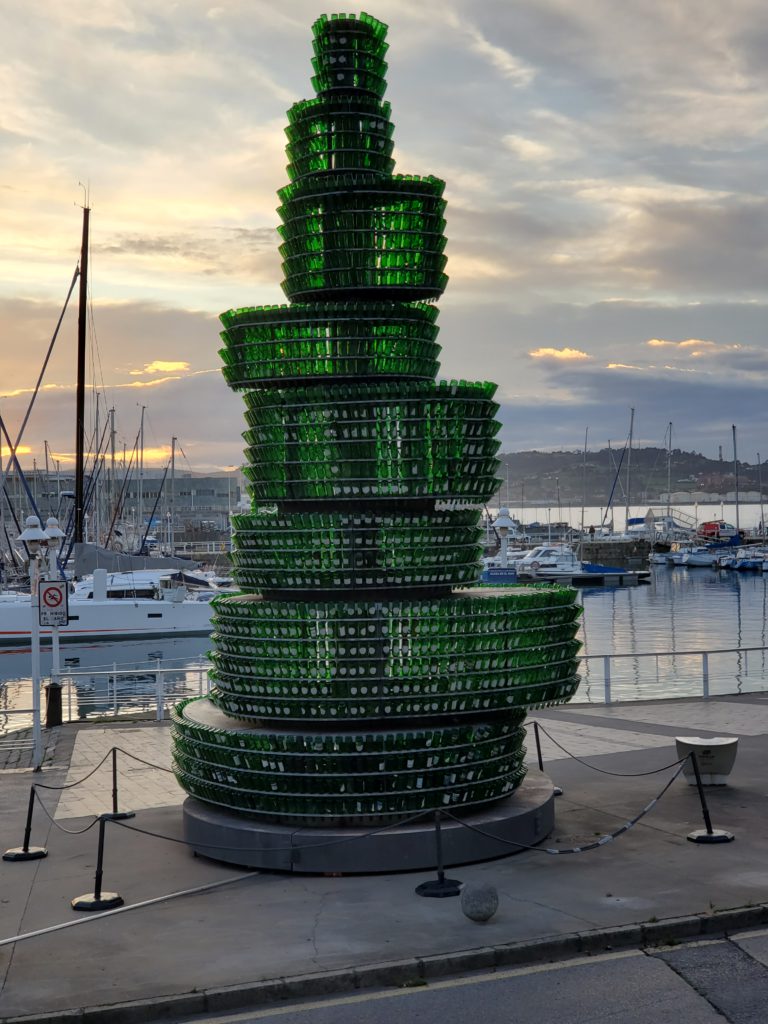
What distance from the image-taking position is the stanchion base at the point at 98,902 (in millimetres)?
11492

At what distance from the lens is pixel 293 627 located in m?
13.1

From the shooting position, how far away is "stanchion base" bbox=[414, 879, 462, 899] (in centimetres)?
1150

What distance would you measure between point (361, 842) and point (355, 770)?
0.75 metres

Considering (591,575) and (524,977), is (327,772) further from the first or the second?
(591,575)

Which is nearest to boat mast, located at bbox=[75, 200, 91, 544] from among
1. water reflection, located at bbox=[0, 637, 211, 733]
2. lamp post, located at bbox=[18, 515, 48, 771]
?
water reflection, located at bbox=[0, 637, 211, 733]

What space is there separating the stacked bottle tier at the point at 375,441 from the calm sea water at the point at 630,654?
10.4 m

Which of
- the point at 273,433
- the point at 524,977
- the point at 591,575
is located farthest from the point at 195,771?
the point at 591,575

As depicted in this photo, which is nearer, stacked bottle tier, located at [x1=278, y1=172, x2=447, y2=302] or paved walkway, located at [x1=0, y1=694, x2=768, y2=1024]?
paved walkway, located at [x1=0, y1=694, x2=768, y2=1024]

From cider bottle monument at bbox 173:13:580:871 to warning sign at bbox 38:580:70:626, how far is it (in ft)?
22.9

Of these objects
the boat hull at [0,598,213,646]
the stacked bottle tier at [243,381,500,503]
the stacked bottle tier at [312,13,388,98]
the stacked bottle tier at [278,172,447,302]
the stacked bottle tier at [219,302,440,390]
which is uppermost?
the stacked bottle tier at [312,13,388,98]

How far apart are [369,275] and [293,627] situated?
4146 millimetres

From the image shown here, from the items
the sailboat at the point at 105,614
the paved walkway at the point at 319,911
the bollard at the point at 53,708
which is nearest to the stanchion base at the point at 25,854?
the paved walkway at the point at 319,911

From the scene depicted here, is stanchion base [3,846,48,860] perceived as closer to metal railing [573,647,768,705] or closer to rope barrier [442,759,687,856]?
rope barrier [442,759,687,856]

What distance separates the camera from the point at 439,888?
11594 millimetres
